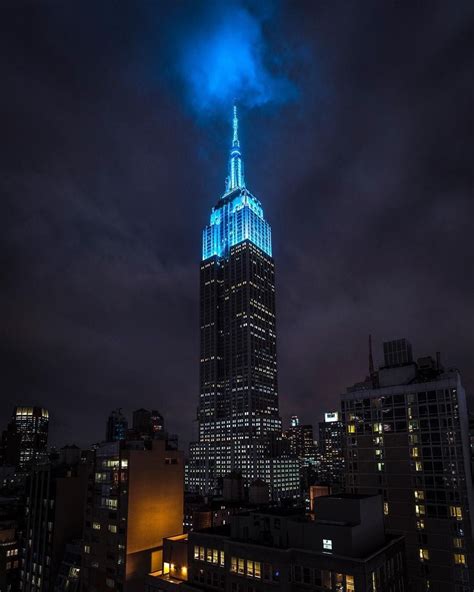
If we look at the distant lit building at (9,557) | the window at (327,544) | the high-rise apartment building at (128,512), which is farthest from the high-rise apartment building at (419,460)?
the distant lit building at (9,557)

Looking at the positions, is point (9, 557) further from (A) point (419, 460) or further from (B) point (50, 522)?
(A) point (419, 460)

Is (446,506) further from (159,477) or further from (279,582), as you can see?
(159,477)

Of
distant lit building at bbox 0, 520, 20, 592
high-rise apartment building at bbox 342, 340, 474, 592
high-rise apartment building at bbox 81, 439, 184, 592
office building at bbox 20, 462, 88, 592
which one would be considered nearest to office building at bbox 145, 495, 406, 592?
high-rise apartment building at bbox 81, 439, 184, 592

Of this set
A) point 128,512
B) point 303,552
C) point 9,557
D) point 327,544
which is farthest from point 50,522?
point 327,544

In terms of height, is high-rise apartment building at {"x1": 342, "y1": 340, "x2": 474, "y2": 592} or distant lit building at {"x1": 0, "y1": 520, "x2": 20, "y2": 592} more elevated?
high-rise apartment building at {"x1": 342, "y1": 340, "x2": 474, "y2": 592}

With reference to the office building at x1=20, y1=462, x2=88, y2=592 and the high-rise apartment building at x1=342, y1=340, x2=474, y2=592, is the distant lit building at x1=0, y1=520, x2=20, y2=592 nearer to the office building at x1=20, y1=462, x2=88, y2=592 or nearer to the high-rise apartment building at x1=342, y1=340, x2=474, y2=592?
the office building at x1=20, y1=462, x2=88, y2=592
